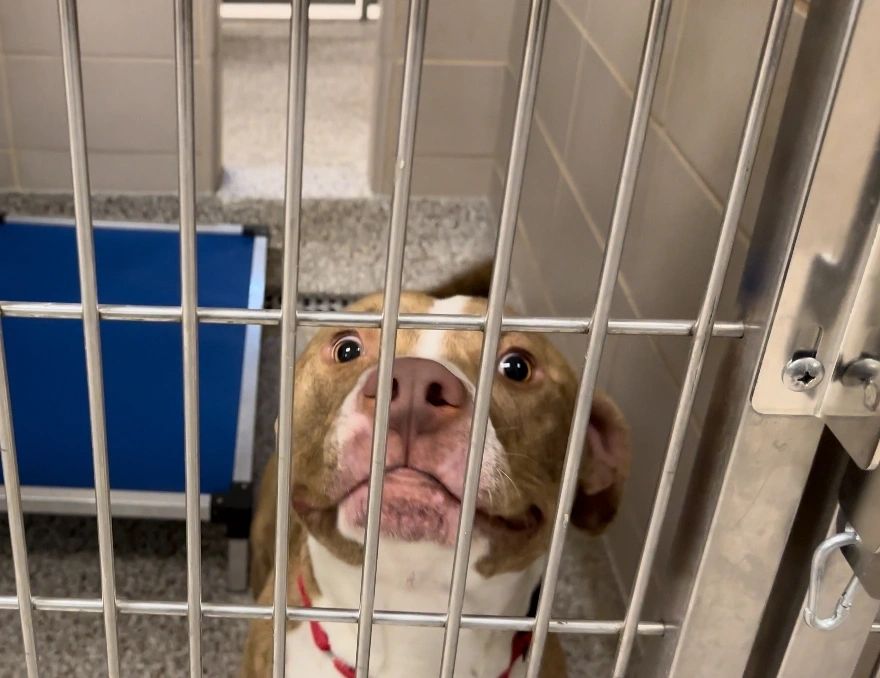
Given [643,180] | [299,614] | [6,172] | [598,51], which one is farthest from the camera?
[6,172]

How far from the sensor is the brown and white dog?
694 millimetres

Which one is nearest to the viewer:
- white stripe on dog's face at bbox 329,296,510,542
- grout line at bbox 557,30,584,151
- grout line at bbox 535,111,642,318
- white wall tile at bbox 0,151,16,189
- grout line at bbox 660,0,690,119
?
white stripe on dog's face at bbox 329,296,510,542

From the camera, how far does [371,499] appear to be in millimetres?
558

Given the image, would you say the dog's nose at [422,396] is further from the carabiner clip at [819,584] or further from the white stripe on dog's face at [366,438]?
the carabiner clip at [819,584]

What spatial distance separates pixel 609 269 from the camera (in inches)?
20.1

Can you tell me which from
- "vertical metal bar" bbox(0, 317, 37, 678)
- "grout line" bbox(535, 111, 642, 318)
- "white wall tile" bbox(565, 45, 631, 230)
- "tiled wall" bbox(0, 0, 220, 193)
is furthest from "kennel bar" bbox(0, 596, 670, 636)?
"tiled wall" bbox(0, 0, 220, 193)

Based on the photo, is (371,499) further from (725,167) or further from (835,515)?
(725,167)

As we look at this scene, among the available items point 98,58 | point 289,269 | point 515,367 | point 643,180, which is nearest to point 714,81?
point 643,180

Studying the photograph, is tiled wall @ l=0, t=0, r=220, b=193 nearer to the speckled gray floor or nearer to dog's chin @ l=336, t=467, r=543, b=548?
the speckled gray floor

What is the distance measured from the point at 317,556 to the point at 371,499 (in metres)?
0.34

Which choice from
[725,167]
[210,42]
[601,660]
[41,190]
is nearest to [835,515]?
[725,167]

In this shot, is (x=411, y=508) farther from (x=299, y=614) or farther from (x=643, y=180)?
(x=643, y=180)

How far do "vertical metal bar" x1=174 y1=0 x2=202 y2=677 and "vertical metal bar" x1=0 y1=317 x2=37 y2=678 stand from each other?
0.32 ft

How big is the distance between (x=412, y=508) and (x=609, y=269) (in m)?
0.27
